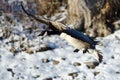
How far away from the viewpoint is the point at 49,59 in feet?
19.6

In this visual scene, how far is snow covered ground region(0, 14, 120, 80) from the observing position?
552cm

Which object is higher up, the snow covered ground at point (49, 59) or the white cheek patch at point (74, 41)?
the white cheek patch at point (74, 41)

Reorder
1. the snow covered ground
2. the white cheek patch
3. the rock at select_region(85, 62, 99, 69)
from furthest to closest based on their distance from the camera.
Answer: the rock at select_region(85, 62, 99, 69)
the snow covered ground
the white cheek patch

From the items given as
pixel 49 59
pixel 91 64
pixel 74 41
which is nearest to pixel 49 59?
pixel 49 59

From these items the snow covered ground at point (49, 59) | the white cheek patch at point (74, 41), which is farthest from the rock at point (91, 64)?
the white cheek patch at point (74, 41)

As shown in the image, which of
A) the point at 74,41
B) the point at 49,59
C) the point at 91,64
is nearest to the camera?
the point at 74,41

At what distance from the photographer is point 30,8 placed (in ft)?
25.1

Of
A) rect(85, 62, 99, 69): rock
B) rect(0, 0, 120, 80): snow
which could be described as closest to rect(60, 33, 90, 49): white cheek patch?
rect(0, 0, 120, 80): snow

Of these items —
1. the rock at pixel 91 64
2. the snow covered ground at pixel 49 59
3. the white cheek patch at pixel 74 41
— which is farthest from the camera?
the rock at pixel 91 64

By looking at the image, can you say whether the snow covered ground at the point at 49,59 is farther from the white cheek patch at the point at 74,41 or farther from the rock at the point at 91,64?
the white cheek patch at the point at 74,41

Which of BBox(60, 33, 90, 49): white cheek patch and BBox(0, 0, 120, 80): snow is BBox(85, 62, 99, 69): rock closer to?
BBox(0, 0, 120, 80): snow

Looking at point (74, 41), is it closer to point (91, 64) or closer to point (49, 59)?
point (91, 64)

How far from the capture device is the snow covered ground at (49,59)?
18.1 feet

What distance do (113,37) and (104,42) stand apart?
242 millimetres
